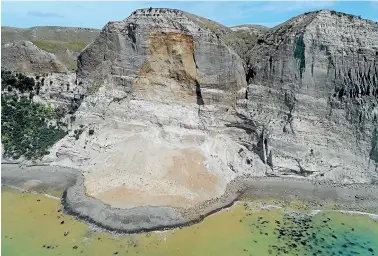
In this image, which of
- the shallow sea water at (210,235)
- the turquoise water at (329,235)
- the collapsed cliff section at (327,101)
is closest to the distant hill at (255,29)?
the collapsed cliff section at (327,101)

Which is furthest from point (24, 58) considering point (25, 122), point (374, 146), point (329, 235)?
point (374, 146)

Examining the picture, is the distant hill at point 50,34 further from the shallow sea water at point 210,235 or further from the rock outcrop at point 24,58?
the shallow sea water at point 210,235

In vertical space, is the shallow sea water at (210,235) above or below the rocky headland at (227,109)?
below

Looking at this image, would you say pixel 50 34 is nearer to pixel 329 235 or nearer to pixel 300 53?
pixel 300 53

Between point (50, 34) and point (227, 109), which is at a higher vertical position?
point (50, 34)

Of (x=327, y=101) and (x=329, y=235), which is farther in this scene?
(x=327, y=101)

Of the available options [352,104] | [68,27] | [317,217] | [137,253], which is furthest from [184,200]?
[68,27]

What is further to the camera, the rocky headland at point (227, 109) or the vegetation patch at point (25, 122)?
the vegetation patch at point (25, 122)
